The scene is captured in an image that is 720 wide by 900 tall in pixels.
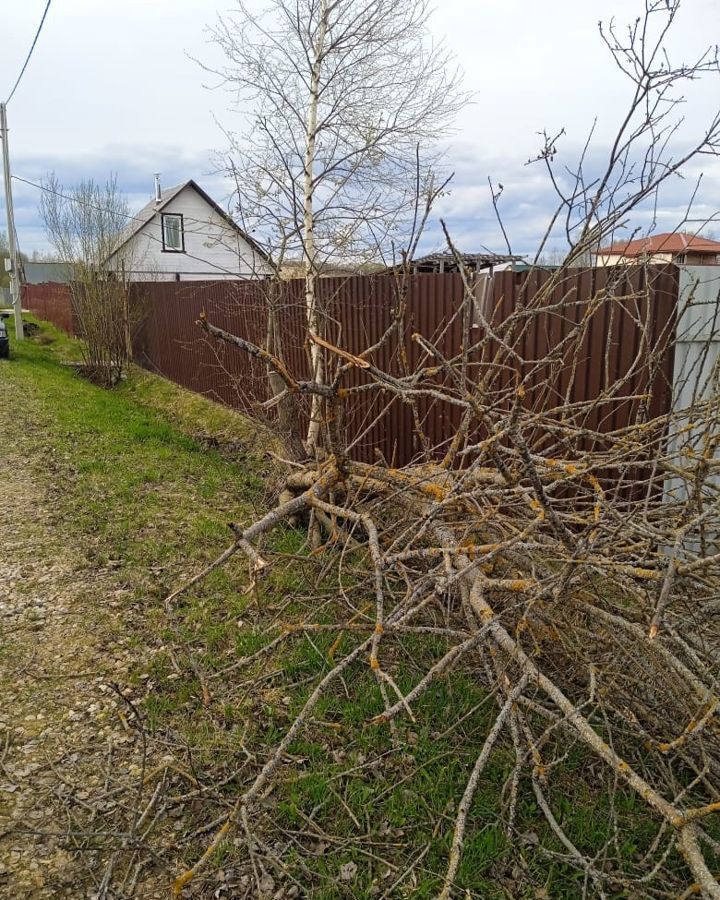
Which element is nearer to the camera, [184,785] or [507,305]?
[184,785]

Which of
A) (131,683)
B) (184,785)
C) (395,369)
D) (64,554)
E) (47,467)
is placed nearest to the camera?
(184,785)

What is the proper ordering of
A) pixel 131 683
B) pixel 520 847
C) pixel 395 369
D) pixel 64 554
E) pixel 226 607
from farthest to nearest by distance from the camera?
pixel 395 369
pixel 64 554
pixel 226 607
pixel 131 683
pixel 520 847

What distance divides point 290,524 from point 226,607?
49.8 inches

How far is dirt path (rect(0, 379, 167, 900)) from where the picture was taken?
7.51 feet

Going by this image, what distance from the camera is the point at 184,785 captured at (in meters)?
2.64

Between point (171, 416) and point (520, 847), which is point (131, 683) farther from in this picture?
point (171, 416)

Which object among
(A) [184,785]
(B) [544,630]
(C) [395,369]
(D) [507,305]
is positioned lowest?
(A) [184,785]

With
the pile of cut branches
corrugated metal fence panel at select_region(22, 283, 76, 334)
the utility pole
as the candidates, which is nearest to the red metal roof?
the pile of cut branches

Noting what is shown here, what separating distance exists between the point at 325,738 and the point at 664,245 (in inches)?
113

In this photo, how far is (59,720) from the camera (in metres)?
3.02

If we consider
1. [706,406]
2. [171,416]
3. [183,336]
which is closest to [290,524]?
[706,406]

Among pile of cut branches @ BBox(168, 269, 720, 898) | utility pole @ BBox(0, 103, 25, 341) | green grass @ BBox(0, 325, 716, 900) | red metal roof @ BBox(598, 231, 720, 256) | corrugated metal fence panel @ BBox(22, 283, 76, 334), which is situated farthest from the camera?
corrugated metal fence panel @ BBox(22, 283, 76, 334)

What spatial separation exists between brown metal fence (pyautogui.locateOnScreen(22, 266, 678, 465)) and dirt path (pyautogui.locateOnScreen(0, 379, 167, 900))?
184cm

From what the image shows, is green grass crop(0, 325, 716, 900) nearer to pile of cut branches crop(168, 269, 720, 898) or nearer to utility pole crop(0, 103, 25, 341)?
pile of cut branches crop(168, 269, 720, 898)
